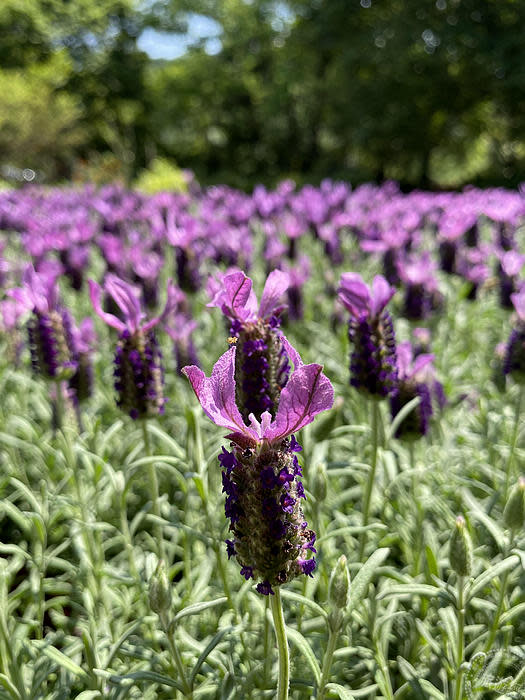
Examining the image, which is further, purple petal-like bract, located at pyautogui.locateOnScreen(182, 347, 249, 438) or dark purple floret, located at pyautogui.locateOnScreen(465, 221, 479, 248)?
dark purple floret, located at pyautogui.locateOnScreen(465, 221, 479, 248)

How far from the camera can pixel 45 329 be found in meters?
2.28

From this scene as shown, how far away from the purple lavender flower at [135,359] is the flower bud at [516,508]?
107 cm

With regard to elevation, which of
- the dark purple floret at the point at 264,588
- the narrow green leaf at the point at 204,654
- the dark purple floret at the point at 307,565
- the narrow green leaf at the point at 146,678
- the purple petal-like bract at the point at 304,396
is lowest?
the narrow green leaf at the point at 146,678

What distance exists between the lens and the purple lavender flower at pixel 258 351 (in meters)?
1.42

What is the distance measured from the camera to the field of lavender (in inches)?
50.9

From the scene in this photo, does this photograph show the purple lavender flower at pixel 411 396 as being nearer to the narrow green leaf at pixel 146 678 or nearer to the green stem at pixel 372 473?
the green stem at pixel 372 473

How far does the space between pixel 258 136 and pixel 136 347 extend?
101 feet

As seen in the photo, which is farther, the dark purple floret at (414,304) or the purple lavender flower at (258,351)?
the dark purple floret at (414,304)

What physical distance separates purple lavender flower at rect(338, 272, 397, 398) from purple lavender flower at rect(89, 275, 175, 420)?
578 millimetres

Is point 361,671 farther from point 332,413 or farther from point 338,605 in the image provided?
point 338,605

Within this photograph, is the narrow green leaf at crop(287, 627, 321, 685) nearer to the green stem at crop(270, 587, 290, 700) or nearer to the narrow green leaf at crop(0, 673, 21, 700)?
the green stem at crop(270, 587, 290, 700)

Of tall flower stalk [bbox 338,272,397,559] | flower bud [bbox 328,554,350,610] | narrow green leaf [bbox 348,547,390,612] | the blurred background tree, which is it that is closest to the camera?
flower bud [bbox 328,554,350,610]

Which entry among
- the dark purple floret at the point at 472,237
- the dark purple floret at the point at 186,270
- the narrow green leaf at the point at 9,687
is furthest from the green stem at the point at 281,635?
the dark purple floret at the point at 472,237

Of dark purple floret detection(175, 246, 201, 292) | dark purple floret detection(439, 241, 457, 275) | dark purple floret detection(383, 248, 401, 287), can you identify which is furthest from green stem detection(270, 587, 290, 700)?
dark purple floret detection(439, 241, 457, 275)
